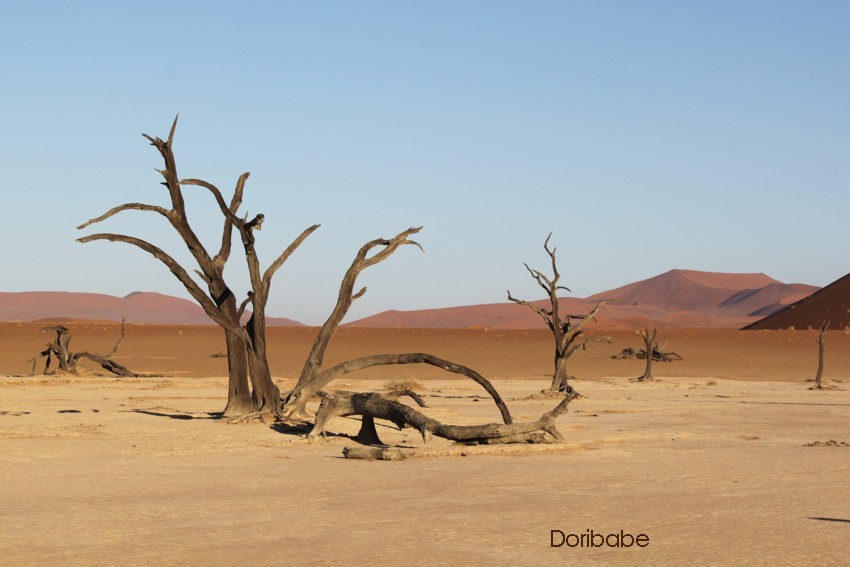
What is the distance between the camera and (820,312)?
83.2m

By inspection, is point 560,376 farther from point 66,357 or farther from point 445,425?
point 66,357

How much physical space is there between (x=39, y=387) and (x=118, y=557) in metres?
22.7

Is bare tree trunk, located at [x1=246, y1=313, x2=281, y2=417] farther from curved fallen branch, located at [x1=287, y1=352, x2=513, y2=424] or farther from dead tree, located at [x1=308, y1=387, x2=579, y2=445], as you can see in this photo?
dead tree, located at [x1=308, y1=387, x2=579, y2=445]

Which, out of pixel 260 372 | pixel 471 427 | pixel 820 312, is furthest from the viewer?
pixel 820 312

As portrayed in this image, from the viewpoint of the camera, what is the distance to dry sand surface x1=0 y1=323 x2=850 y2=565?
7551mm

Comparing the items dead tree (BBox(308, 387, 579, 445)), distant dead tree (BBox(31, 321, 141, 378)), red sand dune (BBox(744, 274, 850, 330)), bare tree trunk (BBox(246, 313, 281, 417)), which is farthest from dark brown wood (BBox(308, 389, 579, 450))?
red sand dune (BBox(744, 274, 850, 330))

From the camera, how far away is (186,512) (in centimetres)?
916

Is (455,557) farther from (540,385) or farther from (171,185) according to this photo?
(540,385)

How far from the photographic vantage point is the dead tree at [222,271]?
1689 centimetres

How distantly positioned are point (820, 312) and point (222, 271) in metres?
74.0

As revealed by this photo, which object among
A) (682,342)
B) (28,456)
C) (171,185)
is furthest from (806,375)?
(28,456)

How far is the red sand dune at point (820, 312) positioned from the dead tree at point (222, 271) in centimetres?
6511

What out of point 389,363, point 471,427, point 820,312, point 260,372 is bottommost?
point 471,427

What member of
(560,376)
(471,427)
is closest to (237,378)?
(471,427)
